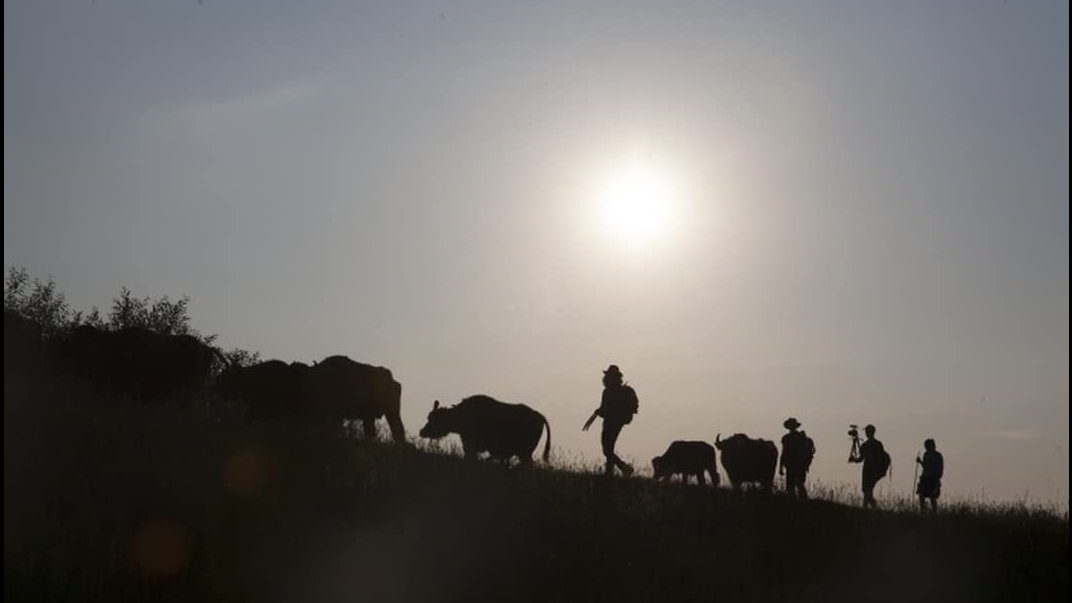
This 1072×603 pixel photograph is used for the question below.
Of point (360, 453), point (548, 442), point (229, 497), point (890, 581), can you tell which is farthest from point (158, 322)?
point (890, 581)

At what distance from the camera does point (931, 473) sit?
26.2m

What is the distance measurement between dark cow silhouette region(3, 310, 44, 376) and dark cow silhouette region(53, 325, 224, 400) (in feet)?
1.46

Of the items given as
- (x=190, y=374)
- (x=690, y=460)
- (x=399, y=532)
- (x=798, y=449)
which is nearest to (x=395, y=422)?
(x=190, y=374)

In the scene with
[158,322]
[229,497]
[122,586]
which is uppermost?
[158,322]

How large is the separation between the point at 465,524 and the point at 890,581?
7.27 meters

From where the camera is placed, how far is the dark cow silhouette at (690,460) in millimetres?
33250

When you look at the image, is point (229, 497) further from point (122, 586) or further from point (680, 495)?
point (680, 495)

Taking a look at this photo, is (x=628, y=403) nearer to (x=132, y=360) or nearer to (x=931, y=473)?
(x=931, y=473)

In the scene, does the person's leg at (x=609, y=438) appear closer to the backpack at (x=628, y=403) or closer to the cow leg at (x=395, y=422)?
the backpack at (x=628, y=403)

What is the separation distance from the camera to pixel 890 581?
22.0 meters

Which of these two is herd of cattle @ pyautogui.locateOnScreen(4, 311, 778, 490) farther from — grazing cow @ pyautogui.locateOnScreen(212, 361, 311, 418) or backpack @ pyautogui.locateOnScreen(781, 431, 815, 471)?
backpack @ pyautogui.locateOnScreen(781, 431, 815, 471)

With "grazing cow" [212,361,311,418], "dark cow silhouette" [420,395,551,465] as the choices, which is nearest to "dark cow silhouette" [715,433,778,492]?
"dark cow silhouette" [420,395,551,465]

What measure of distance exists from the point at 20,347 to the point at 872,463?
1713 centimetres

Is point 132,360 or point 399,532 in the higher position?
point 132,360
